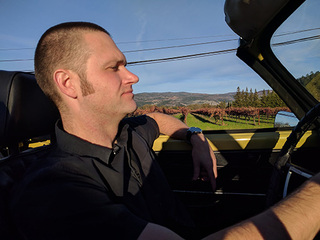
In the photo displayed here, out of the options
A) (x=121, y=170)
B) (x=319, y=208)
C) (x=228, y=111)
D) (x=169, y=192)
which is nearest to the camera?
(x=319, y=208)

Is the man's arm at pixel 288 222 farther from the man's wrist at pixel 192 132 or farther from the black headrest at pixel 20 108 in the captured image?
the man's wrist at pixel 192 132

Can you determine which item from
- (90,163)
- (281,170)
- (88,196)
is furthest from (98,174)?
(281,170)

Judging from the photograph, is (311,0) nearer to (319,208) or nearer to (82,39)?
(319,208)

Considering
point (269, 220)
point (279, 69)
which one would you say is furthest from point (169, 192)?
point (279, 69)

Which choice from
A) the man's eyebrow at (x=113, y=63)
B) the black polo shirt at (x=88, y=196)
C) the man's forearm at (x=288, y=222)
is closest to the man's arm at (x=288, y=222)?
the man's forearm at (x=288, y=222)

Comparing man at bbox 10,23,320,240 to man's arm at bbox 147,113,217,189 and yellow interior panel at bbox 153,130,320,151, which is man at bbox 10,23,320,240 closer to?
man's arm at bbox 147,113,217,189

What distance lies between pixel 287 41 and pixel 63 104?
6.36 feet

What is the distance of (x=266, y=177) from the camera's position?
1.79 metres

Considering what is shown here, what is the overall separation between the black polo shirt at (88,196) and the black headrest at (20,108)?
168 millimetres

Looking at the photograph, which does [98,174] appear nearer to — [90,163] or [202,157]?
[90,163]

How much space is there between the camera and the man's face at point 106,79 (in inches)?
46.6

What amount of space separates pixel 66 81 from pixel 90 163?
1.79 feet

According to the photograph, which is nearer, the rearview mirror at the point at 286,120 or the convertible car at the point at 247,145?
the convertible car at the point at 247,145

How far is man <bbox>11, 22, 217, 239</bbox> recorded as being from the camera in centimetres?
70
